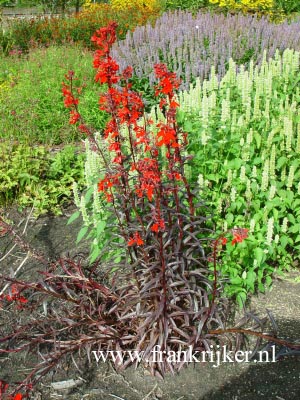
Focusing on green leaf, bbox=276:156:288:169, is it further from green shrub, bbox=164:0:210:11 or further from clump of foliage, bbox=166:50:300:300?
green shrub, bbox=164:0:210:11

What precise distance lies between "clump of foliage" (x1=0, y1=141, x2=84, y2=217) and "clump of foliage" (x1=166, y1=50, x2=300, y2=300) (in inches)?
66.8

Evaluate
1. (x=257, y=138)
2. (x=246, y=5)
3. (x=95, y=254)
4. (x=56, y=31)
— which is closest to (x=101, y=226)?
(x=95, y=254)

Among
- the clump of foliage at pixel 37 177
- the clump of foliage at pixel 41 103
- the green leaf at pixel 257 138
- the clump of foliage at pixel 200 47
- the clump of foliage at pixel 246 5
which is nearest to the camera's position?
the green leaf at pixel 257 138

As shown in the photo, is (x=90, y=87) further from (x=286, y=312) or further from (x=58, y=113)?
(x=286, y=312)

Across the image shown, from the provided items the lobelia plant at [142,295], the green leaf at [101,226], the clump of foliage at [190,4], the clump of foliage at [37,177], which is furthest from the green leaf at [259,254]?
the clump of foliage at [190,4]

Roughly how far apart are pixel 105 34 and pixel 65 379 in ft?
6.27

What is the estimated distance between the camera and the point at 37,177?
4.88 metres

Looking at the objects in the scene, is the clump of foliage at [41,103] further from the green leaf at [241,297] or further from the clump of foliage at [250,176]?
the green leaf at [241,297]

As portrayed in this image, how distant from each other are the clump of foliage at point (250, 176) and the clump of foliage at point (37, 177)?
1697 millimetres

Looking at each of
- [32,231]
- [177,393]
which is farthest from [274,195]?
[32,231]

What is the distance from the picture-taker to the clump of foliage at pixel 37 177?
4684mm

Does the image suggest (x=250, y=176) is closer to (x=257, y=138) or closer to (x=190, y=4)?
(x=257, y=138)

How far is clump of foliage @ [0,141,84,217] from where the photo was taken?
184 inches

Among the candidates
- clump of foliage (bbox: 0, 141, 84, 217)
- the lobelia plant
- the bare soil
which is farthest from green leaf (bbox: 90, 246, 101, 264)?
clump of foliage (bbox: 0, 141, 84, 217)
